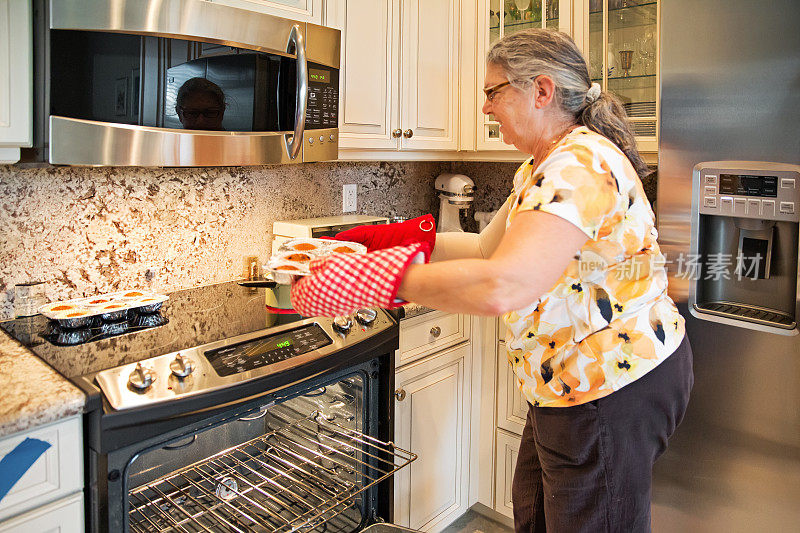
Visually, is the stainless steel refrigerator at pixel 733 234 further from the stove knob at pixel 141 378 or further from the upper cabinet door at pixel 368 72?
the stove knob at pixel 141 378

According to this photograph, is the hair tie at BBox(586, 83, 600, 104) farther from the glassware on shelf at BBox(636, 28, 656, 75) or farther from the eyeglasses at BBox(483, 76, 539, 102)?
the glassware on shelf at BBox(636, 28, 656, 75)

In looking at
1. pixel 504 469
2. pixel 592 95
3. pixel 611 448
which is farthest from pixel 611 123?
pixel 504 469

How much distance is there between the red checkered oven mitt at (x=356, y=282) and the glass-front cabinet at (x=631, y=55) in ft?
4.15

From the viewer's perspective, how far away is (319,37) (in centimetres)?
175

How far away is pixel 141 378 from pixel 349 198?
4.33ft

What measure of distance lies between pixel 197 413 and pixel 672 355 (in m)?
0.92

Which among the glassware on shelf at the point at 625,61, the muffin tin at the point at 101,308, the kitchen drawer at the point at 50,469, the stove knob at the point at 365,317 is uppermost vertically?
the glassware on shelf at the point at 625,61

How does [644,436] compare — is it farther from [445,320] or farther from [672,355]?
[445,320]

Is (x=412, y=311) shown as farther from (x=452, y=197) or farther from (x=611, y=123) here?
(x=611, y=123)

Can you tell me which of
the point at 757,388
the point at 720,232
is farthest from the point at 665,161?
the point at 757,388

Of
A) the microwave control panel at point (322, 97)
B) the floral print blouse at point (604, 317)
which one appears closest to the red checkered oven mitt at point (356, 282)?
the floral print blouse at point (604, 317)

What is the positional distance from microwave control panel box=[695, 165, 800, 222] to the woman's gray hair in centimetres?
44

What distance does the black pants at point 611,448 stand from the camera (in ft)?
4.04

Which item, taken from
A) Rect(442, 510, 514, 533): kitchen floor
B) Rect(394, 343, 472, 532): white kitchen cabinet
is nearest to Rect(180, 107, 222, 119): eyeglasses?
Rect(394, 343, 472, 532): white kitchen cabinet
